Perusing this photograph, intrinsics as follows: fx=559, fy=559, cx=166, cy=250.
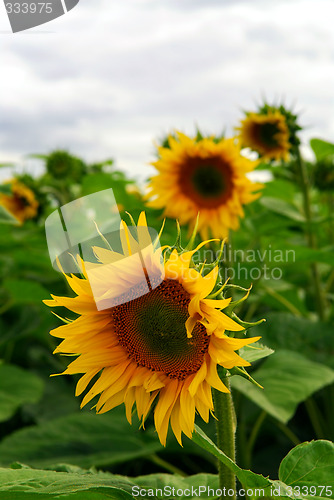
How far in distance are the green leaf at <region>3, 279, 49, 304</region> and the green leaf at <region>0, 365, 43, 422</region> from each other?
0.77 ft

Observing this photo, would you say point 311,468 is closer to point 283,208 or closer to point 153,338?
point 153,338

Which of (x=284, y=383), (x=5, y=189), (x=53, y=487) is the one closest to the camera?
(x=53, y=487)

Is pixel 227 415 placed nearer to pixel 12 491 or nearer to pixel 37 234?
pixel 12 491

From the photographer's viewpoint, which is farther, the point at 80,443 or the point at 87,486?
the point at 80,443

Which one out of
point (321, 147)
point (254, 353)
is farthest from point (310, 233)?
point (254, 353)

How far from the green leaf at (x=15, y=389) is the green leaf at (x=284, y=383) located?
690 millimetres

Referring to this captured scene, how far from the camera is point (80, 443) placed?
1.40 m

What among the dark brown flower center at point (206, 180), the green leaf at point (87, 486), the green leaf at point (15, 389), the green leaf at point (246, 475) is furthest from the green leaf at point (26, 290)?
the green leaf at point (246, 475)

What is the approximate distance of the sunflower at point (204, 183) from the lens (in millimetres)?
1694

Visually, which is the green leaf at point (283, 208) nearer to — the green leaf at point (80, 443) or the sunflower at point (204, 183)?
the sunflower at point (204, 183)

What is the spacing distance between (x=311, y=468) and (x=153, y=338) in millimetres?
264

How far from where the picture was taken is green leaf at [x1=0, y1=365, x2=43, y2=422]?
1.61m

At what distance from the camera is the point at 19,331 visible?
6.63 feet

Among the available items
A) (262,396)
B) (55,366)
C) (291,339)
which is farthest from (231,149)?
(55,366)
